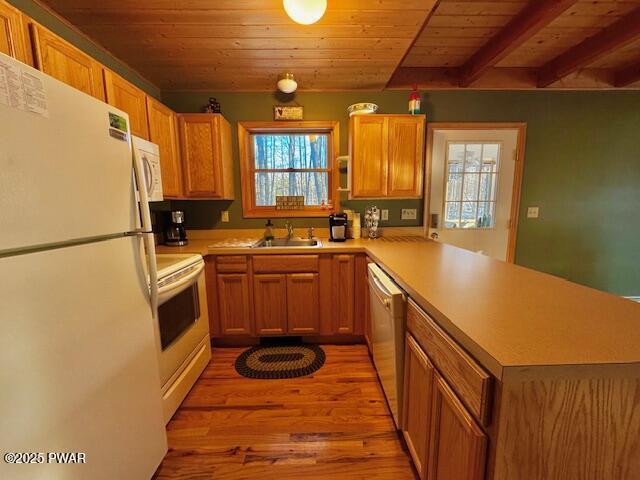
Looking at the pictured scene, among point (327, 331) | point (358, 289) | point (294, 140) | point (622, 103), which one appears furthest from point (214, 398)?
point (622, 103)

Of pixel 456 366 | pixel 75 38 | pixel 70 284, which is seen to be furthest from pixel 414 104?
pixel 70 284

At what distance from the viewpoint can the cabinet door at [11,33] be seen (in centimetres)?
98

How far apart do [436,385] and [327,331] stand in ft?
4.72

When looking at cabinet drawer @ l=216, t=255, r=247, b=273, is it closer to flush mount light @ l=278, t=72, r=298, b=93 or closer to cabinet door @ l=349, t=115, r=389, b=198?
cabinet door @ l=349, t=115, r=389, b=198

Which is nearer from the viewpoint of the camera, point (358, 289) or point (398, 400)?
point (398, 400)

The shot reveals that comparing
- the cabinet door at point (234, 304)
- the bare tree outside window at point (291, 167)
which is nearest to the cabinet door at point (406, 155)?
the bare tree outside window at point (291, 167)

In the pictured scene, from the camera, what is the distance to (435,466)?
3.10 ft

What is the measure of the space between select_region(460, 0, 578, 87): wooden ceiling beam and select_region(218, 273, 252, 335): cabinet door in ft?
8.71

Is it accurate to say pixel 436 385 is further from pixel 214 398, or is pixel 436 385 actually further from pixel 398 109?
pixel 398 109

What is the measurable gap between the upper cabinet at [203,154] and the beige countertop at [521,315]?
1787 mm

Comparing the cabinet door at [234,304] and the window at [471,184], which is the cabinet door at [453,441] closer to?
the cabinet door at [234,304]

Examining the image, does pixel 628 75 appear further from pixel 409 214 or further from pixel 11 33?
pixel 11 33

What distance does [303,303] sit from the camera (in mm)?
2240

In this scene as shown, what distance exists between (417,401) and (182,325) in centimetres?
140
